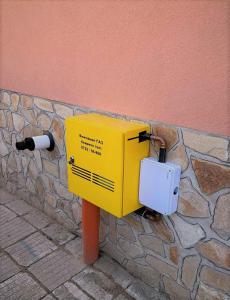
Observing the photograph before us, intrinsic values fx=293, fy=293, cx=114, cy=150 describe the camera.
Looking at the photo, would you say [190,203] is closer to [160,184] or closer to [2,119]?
[160,184]

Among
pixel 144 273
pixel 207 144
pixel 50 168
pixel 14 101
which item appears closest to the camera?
pixel 207 144

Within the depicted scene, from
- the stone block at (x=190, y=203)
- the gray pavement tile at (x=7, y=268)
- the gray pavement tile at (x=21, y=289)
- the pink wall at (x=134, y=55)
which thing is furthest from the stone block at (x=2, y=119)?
the stone block at (x=190, y=203)

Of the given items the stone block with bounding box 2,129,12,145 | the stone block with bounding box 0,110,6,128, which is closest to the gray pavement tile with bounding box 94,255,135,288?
the stone block with bounding box 2,129,12,145

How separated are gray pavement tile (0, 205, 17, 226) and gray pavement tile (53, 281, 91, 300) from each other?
106 centimetres

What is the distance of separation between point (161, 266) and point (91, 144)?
0.94 m

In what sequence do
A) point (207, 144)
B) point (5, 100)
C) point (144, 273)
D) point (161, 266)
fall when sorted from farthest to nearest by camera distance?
point (5, 100)
point (144, 273)
point (161, 266)
point (207, 144)

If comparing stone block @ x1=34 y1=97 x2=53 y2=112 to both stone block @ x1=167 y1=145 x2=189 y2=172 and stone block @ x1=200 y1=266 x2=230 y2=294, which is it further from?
stone block @ x1=200 y1=266 x2=230 y2=294

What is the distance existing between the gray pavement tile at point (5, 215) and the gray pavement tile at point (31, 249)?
0.40 m

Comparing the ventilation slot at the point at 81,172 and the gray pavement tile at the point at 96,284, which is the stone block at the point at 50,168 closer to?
the ventilation slot at the point at 81,172

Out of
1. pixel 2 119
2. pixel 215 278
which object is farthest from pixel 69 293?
pixel 2 119

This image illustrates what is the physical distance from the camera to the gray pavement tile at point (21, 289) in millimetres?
1987

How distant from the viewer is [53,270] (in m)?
2.23

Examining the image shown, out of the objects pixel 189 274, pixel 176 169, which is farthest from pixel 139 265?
pixel 176 169

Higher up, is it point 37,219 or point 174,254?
point 174,254
